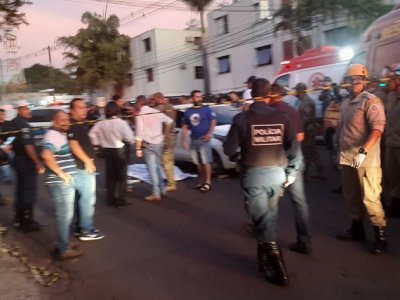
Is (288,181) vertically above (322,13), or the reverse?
(322,13)

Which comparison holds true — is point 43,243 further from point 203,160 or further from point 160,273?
point 203,160

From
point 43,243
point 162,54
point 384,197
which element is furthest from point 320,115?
point 162,54

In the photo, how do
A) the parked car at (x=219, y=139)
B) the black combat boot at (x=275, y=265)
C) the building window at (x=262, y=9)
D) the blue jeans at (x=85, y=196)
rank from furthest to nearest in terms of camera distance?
the building window at (x=262, y=9) → the parked car at (x=219, y=139) → the blue jeans at (x=85, y=196) → the black combat boot at (x=275, y=265)

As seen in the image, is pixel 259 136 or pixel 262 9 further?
pixel 262 9

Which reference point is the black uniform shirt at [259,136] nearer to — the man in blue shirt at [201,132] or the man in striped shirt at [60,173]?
the man in striped shirt at [60,173]

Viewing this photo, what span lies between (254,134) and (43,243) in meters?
3.38

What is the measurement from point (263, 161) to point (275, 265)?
2.99 feet

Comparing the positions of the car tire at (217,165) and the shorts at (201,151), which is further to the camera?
the car tire at (217,165)

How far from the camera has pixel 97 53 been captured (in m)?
40.6

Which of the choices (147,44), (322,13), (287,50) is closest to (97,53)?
(147,44)

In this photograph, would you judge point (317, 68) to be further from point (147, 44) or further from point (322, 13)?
point (147, 44)

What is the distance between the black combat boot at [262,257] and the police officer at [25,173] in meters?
3.58

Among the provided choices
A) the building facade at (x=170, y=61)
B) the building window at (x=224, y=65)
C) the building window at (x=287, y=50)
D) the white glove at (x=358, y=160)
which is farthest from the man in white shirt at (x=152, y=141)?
the building facade at (x=170, y=61)

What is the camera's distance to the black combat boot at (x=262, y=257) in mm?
4048
